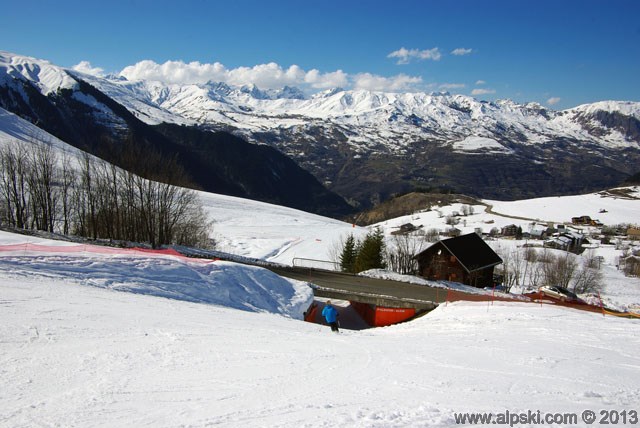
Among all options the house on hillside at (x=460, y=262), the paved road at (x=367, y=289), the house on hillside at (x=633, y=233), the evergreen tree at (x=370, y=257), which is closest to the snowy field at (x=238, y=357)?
the paved road at (x=367, y=289)

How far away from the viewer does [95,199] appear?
3978cm

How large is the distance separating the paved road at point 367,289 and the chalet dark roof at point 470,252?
19109 mm

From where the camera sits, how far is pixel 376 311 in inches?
1065

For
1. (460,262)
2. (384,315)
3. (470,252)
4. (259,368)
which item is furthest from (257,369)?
(470,252)

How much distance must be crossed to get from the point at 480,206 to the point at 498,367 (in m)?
180

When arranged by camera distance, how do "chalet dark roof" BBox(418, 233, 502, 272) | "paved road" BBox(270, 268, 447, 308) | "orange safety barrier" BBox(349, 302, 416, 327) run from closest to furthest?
1. "orange safety barrier" BBox(349, 302, 416, 327)
2. "paved road" BBox(270, 268, 447, 308)
3. "chalet dark roof" BBox(418, 233, 502, 272)

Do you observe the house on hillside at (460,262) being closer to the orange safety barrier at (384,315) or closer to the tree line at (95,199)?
the orange safety barrier at (384,315)

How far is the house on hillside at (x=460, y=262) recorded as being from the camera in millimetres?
48750

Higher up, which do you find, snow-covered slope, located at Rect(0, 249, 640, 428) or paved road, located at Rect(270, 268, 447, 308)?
snow-covered slope, located at Rect(0, 249, 640, 428)

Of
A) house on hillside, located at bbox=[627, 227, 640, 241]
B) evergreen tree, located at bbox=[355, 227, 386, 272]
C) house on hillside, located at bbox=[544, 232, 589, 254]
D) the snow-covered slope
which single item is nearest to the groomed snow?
the snow-covered slope

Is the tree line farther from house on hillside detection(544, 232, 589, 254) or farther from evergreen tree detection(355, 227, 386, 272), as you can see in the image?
house on hillside detection(544, 232, 589, 254)

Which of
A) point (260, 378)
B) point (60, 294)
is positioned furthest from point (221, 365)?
point (60, 294)

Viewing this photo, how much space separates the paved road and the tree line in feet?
50.6

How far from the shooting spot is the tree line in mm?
38812
